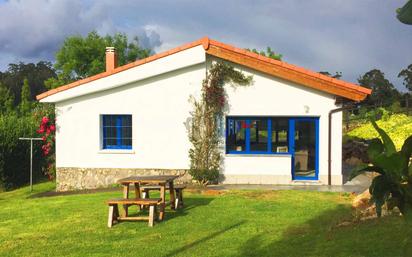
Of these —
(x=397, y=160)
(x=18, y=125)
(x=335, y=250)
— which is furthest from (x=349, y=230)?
(x=18, y=125)

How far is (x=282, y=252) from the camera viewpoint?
22.8 feet

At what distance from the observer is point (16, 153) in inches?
794

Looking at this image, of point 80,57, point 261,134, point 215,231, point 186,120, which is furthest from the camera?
point 80,57

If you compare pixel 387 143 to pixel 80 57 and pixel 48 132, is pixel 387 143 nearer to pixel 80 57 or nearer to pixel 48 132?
pixel 48 132

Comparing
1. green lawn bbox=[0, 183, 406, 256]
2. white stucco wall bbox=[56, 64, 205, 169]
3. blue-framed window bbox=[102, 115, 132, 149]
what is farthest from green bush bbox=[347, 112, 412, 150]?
blue-framed window bbox=[102, 115, 132, 149]

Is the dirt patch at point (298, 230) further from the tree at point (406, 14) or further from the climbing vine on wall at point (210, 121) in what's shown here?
the tree at point (406, 14)

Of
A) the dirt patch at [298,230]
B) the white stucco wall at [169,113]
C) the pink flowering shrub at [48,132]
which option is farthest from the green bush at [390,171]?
the pink flowering shrub at [48,132]

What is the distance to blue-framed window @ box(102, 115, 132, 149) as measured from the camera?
53.6ft

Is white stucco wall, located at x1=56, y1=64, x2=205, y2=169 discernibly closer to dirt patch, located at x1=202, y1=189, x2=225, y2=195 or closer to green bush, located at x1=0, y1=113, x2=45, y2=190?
dirt patch, located at x1=202, y1=189, x2=225, y2=195

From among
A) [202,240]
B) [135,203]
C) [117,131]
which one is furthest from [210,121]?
[202,240]

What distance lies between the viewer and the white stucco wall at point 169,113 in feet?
49.8

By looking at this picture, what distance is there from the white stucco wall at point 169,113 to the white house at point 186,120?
34 mm

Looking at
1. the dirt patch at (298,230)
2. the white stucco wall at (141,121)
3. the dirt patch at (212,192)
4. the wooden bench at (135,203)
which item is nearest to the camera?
the dirt patch at (298,230)

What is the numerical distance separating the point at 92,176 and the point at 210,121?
4927 millimetres
